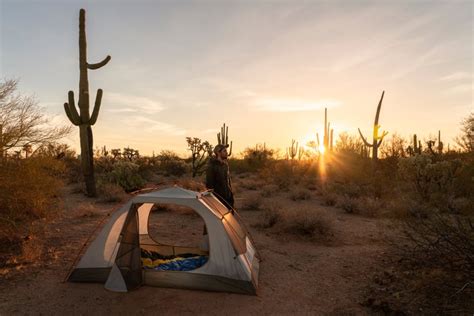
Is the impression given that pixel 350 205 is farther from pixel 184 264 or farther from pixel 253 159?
pixel 253 159

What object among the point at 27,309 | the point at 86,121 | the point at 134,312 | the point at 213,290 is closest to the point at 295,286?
the point at 213,290

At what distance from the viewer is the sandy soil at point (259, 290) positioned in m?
4.91

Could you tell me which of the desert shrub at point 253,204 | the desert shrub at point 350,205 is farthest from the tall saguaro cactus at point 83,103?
the desert shrub at point 350,205

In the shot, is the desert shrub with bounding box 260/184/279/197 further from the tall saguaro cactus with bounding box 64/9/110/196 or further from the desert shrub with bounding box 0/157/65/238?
the desert shrub with bounding box 0/157/65/238

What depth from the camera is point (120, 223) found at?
5973 millimetres

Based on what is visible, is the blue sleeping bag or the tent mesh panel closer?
the tent mesh panel

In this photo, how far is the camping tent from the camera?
5.47m

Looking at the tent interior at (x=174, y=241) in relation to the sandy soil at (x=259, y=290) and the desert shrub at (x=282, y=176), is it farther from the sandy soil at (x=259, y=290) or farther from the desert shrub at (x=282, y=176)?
the desert shrub at (x=282, y=176)

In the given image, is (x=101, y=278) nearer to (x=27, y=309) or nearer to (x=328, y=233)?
(x=27, y=309)

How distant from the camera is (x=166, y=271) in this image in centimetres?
559

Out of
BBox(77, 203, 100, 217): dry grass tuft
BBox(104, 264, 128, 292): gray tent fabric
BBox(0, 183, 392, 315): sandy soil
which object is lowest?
BBox(0, 183, 392, 315): sandy soil

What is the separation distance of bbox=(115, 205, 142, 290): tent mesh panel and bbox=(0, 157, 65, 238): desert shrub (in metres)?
2.51

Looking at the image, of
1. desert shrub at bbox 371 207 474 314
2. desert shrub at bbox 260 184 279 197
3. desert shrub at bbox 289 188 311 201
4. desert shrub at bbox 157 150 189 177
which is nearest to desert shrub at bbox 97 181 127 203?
desert shrub at bbox 260 184 279 197

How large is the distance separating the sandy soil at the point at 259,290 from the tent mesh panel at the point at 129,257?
7.9 inches
